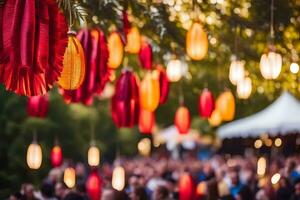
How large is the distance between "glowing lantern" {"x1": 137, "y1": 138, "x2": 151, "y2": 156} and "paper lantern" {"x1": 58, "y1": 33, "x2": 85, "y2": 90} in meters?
26.6

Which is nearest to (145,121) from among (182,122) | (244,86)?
(182,122)

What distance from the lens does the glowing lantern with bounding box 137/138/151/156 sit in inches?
1371

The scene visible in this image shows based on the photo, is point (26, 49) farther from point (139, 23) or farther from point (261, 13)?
point (139, 23)

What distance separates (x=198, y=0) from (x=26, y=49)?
5.98 metres

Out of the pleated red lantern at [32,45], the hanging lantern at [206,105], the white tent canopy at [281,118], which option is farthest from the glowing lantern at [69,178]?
the pleated red lantern at [32,45]

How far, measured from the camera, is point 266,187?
12.1 meters

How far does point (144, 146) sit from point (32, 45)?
1190 inches

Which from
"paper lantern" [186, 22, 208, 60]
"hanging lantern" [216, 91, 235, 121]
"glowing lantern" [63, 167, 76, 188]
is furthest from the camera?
"hanging lantern" [216, 91, 235, 121]

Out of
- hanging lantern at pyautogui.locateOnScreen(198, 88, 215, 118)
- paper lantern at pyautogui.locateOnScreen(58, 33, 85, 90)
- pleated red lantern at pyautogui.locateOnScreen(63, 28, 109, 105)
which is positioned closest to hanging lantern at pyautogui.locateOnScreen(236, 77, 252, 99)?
hanging lantern at pyautogui.locateOnScreen(198, 88, 215, 118)

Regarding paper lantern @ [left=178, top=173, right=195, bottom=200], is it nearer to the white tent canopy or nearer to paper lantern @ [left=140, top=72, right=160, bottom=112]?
paper lantern @ [left=140, top=72, right=160, bottom=112]

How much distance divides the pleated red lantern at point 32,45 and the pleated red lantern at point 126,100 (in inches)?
141

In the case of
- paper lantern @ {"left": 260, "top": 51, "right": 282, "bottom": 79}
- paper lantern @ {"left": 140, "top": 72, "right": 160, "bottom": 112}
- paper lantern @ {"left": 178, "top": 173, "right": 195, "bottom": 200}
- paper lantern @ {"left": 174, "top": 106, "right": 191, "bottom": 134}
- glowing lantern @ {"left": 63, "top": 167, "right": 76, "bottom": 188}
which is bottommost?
glowing lantern @ {"left": 63, "top": 167, "right": 76, "bottom": 188}

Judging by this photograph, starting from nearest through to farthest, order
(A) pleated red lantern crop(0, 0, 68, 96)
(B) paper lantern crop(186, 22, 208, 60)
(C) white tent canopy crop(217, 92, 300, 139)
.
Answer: (A) pleated red lantern crop(0, 0, 68, 96) < (B) paper lantern crop(186, 22, 208, 60) < (C) white tent canopy crop(217, 92, 300, 139)

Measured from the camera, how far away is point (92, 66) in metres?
9.03
